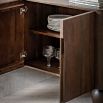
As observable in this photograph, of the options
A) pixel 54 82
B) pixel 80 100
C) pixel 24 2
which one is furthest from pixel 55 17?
pixel 80 100

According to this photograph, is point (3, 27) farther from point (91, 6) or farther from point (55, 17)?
point (91, 6)

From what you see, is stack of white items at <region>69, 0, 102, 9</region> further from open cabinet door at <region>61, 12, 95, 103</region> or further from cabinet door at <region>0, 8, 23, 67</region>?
cabinet door at <region>0, 8, 23, 67</region>

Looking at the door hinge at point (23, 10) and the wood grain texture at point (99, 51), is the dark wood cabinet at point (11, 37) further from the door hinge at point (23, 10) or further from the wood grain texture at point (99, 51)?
the wood grain texture at point (99, 51)

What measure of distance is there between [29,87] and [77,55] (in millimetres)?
518

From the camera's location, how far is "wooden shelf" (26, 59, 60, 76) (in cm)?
258

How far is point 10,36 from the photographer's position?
102 inches

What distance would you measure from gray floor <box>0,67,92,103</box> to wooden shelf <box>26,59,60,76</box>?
0.10m

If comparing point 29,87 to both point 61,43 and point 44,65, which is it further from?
point 61,43

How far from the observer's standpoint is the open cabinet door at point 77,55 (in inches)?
84.0

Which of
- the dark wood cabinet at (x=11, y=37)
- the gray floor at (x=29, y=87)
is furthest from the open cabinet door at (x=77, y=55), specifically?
the dark wood cabinet at (x=11, y=37)

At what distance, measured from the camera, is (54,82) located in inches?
105

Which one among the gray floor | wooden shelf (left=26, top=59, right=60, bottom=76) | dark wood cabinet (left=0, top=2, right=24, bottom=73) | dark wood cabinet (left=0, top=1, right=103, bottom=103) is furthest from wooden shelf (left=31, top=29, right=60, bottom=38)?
the gray floor

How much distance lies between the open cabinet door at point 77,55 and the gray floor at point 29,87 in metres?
0.16

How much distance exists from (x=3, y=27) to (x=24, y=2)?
0.25 metres
